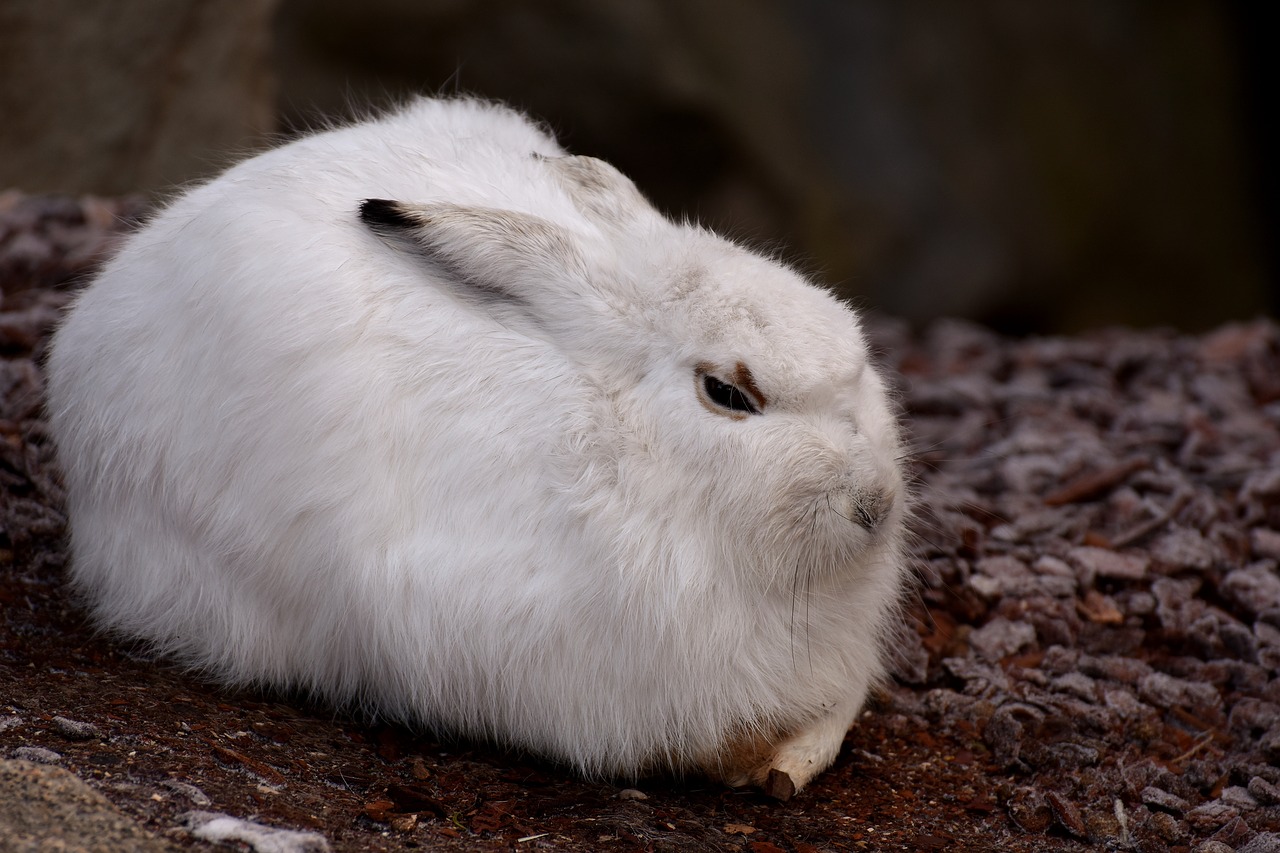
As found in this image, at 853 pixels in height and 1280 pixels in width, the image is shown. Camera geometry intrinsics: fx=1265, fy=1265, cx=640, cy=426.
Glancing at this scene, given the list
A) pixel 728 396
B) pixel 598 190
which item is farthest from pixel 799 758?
pixel 598 190

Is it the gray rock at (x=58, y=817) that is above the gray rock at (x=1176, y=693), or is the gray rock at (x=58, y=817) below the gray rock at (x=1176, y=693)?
below

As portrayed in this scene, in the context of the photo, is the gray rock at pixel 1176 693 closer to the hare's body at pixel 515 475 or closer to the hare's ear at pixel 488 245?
the hare's body at pixel 515 475

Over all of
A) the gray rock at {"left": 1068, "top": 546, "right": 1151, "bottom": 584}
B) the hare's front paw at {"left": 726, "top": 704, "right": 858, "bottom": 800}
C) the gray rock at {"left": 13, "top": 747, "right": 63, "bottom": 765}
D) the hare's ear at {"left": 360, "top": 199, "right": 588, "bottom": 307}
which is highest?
the hare's ear at {"left": 360, "top": 199, "right": 588, "bottom": 307}

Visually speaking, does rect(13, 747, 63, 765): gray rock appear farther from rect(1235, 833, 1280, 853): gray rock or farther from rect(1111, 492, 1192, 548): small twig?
rect(1111, 492, 1192, 548): small twig

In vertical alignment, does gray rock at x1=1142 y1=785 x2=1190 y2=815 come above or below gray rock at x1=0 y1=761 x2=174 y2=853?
above

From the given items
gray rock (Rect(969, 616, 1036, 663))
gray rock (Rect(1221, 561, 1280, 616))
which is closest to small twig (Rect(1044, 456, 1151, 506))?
gray rock (Rect(1221, 561, 1280, 616))

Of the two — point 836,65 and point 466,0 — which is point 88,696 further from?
point 836,65

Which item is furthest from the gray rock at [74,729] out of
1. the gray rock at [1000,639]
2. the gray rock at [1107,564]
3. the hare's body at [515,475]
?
the gray rock at [1107,564]
